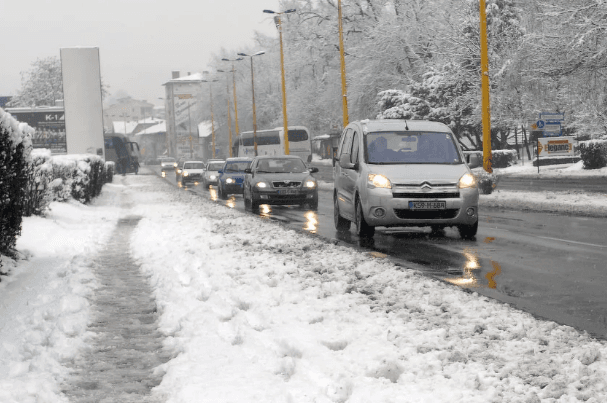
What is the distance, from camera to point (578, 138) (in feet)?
177

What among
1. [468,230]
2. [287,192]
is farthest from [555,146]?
[468,230]

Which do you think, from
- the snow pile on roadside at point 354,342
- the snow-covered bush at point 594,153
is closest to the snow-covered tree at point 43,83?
the snow-covered bush at point 594,153

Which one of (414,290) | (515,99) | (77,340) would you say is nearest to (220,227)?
(414,290)

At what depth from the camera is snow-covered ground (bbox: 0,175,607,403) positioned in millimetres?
4488

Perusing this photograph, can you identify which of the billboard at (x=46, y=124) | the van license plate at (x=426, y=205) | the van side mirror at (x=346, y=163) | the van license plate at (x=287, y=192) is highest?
the billboard at (x=46, y=124)

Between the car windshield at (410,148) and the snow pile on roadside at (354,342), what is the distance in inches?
150

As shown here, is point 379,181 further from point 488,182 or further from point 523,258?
point 488,182

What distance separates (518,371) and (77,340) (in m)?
3.15

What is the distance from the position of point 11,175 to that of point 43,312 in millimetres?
2681

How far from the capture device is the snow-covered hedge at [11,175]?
8531 millimetres

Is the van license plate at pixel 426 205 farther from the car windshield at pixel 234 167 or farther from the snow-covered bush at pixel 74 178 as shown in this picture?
the car windshield at pixel 234 167

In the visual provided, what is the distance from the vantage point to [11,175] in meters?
8.91

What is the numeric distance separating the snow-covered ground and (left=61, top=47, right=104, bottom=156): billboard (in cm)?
2615

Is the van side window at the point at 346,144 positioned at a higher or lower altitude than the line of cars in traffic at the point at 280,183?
higher
